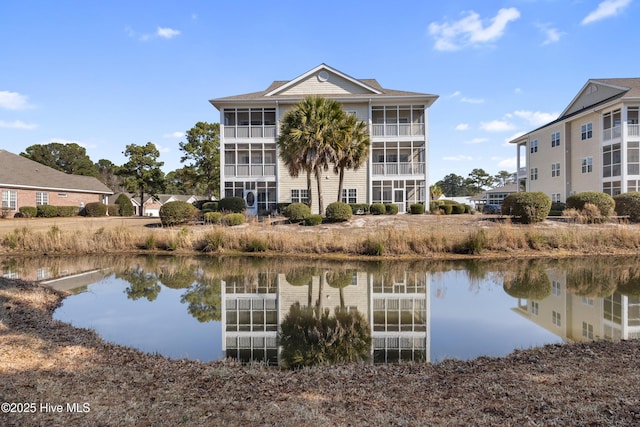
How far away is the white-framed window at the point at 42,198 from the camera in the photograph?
3891 centimetres

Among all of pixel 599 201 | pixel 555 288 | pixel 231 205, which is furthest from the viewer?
pixel 231 205

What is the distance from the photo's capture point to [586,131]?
115 feet

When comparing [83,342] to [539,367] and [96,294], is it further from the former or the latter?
[539,367]

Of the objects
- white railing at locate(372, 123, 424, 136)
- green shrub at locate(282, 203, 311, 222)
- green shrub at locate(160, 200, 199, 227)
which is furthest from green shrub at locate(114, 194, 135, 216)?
white railing at locate(372, 123, 424, 136)

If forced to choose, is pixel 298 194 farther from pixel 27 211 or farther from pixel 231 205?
pixel 27 211

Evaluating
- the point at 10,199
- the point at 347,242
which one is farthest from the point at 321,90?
the point at 10,199

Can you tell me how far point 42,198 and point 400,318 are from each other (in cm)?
4276

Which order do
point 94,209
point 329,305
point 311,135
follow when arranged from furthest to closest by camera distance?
point 94,209, point 311,135, point 329,305

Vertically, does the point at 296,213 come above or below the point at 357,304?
above

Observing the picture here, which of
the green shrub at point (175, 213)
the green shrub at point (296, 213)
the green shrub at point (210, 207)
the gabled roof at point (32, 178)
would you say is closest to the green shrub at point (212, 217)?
the green shrub at point (175, 213)

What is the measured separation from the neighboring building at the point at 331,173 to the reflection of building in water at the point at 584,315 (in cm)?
2275

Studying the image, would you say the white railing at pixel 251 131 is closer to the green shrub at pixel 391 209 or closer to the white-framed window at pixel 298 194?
the white-framed window at pixel 298 194

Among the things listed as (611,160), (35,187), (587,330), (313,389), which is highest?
(611,160)

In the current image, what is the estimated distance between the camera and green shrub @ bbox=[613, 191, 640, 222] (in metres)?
24.6
